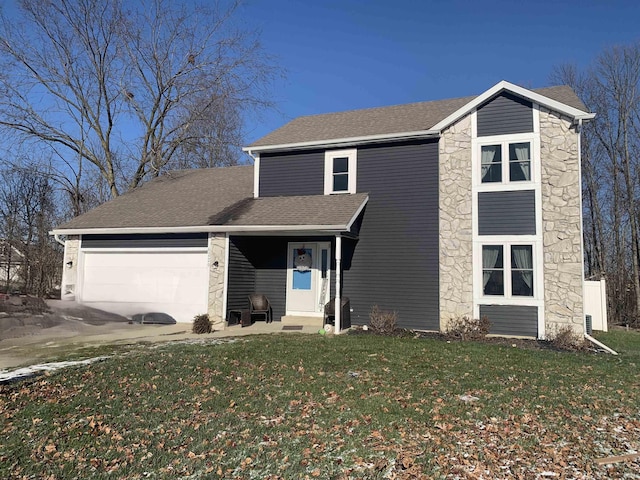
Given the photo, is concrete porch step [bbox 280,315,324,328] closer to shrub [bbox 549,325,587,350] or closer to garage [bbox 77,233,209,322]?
garage [bbox 77,233,209,322]

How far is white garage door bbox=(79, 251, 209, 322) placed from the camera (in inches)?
490

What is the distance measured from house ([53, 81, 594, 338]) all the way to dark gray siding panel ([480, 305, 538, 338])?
0.03 m

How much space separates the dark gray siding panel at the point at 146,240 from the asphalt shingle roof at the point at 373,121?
11.4 ft

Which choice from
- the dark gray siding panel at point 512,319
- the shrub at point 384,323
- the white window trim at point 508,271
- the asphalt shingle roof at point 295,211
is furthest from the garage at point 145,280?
the dark gray siding panel at point 512,319

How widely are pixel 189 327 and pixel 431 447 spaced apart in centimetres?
886

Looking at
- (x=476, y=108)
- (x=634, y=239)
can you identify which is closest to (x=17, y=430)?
(x=476, y=108)

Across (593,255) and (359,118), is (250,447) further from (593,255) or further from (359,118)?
(593,255)

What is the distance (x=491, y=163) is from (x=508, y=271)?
2.71 m

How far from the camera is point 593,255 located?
2161cm

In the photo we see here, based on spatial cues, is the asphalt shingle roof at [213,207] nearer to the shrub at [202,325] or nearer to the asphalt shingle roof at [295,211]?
the asphalt shingle roof at [295,211]

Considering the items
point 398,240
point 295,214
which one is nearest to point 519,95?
point 398,240

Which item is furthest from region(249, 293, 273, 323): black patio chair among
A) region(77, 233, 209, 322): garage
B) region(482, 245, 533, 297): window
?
region(482, 245, 533, 297): window

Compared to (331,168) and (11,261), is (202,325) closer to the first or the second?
(331,168)

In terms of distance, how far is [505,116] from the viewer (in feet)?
36.3
